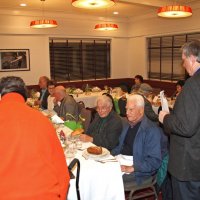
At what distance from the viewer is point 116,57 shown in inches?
440

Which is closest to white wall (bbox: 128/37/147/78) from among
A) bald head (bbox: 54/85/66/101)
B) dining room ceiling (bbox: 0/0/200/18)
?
dining room ceiling (bbox: 0/0/200/18)

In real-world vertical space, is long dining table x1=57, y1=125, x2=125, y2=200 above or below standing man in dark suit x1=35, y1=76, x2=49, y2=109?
below

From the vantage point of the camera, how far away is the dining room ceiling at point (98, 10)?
302 inches

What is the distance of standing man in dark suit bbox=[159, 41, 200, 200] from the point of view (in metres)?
2.18

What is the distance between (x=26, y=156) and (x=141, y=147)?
1729 millimetres

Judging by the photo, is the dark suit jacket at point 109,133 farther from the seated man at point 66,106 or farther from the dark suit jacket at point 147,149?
the seated man at point 66,106

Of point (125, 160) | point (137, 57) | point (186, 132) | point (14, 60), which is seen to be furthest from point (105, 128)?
point (137, 57)

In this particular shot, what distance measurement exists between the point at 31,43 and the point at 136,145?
729 cm

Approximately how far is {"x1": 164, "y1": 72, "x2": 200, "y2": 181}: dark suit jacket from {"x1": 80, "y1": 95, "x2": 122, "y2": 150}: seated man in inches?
40.2

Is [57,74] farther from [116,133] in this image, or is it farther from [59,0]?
[116,133]

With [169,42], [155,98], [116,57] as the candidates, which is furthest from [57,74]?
[155,98]

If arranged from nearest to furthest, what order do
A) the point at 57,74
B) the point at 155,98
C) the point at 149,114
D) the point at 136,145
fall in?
the point at 136,145 → the point at 149,114 → the point at 155,98 → the point at 57,74

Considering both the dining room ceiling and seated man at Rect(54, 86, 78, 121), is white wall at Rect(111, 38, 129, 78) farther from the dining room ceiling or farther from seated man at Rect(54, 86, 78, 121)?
seated man at Rect(54, 86, 78, 121)

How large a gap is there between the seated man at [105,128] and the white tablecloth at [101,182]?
816 millimetres
